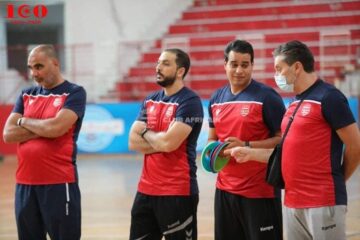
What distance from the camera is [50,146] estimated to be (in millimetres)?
5215

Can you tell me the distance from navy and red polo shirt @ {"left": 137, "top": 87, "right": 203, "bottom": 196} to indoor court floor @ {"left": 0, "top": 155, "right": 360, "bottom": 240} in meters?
2.54

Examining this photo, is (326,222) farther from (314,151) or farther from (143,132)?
(143,132)

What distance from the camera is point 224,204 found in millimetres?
4855

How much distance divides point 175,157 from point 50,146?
1044 mm

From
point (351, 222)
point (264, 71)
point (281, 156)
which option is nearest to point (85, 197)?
point (351, 222)

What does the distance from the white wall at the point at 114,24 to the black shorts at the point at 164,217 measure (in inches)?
627

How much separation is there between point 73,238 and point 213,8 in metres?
16.6

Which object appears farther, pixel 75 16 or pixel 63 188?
pixel 75 16

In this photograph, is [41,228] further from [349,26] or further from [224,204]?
[349,26]

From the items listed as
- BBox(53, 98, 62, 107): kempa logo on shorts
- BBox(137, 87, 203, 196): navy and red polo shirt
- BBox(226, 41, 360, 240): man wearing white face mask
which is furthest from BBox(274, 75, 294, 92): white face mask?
BBox(53, 98, 62, 107): kempa logo on shorts

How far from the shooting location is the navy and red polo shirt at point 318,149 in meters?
4.08

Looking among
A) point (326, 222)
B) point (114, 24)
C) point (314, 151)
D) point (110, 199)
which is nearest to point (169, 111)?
point (314, 151)

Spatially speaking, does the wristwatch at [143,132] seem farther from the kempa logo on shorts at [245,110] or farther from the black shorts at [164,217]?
→ the kempa logo on shorts at [245,110]

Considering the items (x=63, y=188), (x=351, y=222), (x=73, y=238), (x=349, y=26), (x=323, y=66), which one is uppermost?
(x=349, y=26)
